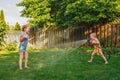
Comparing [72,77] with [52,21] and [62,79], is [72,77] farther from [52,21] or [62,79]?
[52,21]

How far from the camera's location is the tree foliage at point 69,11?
61.4 ft

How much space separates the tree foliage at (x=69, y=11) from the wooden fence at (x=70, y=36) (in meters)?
0.62

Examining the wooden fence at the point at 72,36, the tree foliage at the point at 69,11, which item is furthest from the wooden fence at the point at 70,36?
the tree foliage at the point at 69,11

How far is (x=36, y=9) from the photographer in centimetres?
2253

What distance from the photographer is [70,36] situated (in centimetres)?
2231

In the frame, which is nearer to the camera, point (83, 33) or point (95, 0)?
point (95, 0)

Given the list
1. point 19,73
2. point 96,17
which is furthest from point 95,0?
point 19,73

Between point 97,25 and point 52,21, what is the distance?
12.5ft

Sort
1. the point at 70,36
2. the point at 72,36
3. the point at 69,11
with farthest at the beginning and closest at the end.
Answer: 1. the point at 70,36
2. the point at 72,36
3. the point at 69,11

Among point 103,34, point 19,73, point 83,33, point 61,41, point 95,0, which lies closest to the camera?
point 19,73

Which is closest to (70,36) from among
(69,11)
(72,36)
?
(72,36)

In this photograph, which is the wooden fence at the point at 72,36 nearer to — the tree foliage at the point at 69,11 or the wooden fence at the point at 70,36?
the wooden fence at the point at 70,36

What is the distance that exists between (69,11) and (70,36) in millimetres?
3295

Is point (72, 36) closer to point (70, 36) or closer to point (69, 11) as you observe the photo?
point (70, 36)
